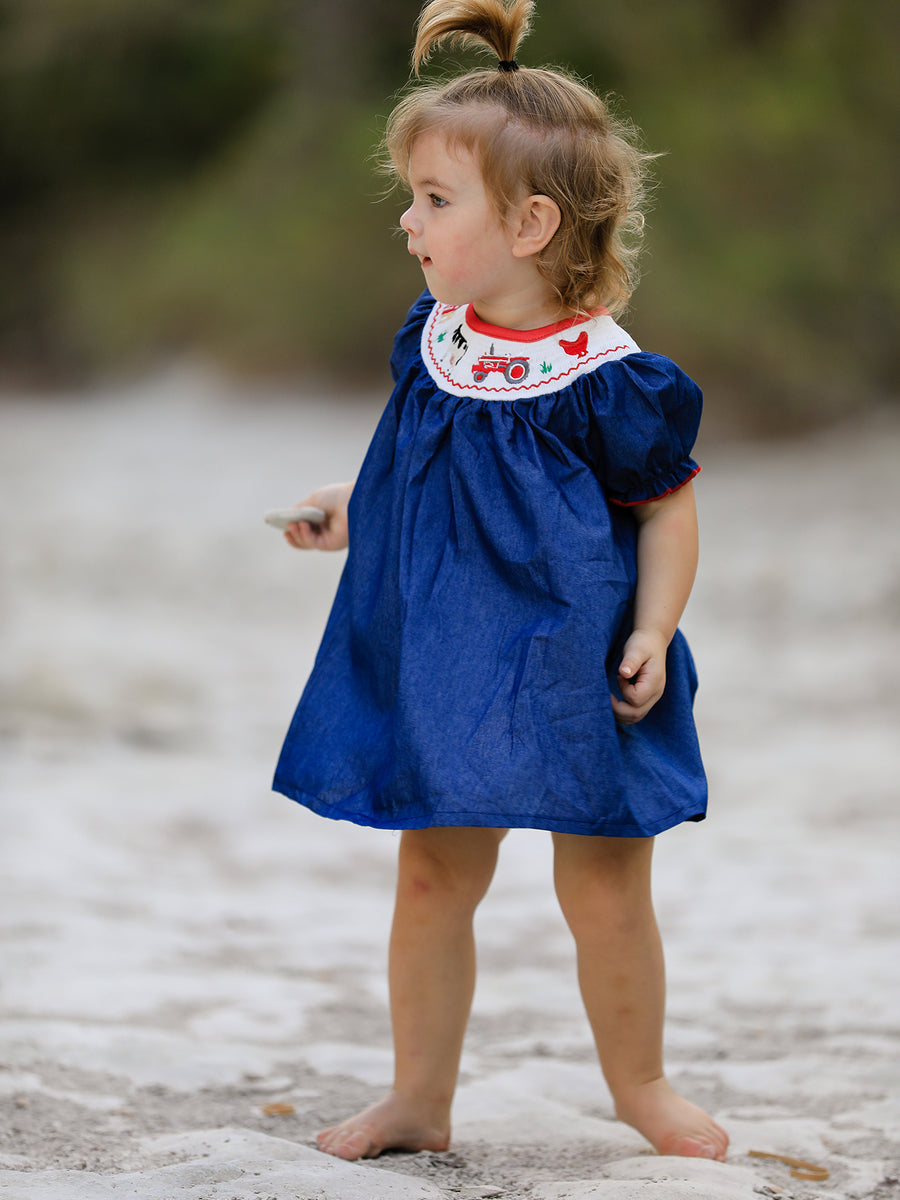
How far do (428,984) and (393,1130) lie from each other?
5.6 inches

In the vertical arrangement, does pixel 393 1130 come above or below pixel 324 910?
below

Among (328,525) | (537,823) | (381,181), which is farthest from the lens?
(381,181)

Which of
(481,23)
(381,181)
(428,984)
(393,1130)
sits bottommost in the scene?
(393,1130)

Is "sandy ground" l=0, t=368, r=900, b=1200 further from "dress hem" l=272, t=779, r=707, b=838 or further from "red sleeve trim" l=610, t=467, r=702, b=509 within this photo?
"red sleeve trim" l=610, t=467, r=702, b=509

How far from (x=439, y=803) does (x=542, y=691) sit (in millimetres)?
115

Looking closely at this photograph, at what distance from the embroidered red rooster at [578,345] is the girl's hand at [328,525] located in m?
0.28

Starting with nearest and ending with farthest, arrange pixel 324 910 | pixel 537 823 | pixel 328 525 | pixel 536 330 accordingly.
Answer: pixel 537 823
pixel 536 330
pixel 328 525
pixel 324 910

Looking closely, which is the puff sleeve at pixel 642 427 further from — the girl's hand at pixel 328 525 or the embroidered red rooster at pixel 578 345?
the girl's hand at pixel 328 525

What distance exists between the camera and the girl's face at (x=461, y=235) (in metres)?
1.04

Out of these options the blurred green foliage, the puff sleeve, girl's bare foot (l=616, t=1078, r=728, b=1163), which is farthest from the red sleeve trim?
the blurred green foliage

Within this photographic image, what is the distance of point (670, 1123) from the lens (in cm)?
115

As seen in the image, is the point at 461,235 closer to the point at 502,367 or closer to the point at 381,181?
the point at 502,367

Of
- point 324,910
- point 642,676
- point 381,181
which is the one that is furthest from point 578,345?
point 381,181

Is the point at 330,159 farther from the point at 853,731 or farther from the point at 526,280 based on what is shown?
the point at 526,280
